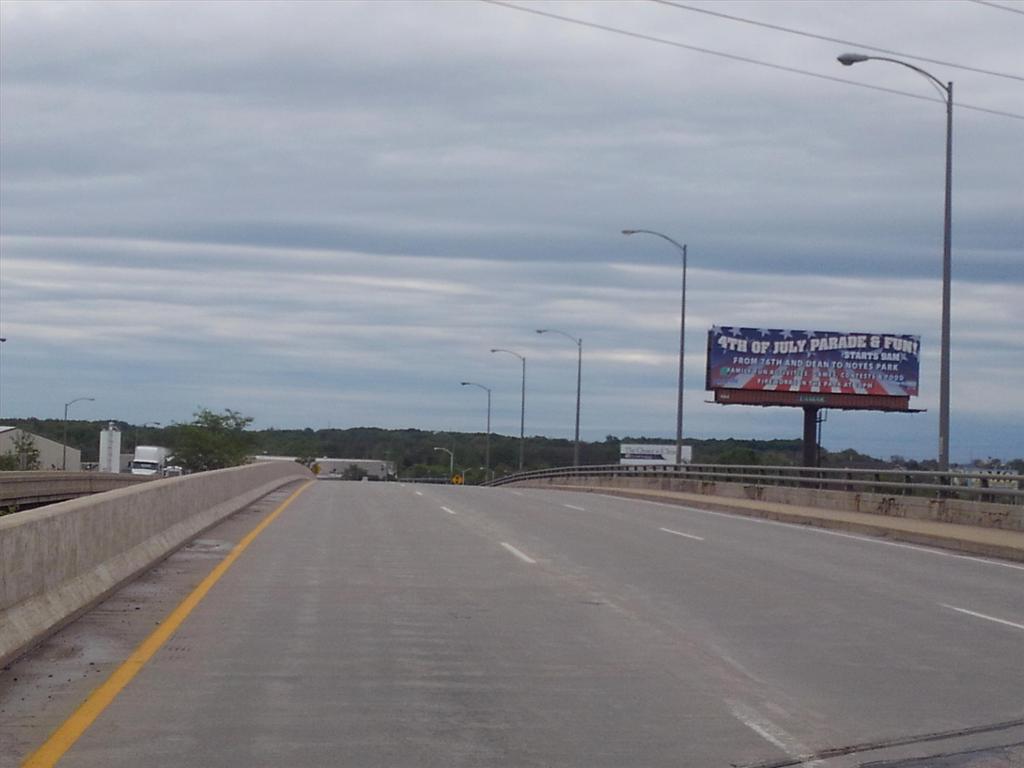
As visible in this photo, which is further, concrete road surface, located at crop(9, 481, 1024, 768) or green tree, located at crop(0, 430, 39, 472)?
green tree, located at crop(0, 430, 39, 472)

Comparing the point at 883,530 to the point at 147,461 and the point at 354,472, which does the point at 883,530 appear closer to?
the point at 147,461

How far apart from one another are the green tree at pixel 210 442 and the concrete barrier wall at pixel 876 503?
95.6 meters

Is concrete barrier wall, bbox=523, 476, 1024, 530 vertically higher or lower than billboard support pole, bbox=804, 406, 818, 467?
lower

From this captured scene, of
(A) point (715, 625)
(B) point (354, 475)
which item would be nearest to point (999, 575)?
(A) point (715, 625)

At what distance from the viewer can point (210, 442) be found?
463ft

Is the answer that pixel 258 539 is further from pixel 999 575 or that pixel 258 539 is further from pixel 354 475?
pixel 354 475

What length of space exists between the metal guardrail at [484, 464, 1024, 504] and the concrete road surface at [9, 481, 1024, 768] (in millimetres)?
6368

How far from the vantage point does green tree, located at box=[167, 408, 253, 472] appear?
451 feet

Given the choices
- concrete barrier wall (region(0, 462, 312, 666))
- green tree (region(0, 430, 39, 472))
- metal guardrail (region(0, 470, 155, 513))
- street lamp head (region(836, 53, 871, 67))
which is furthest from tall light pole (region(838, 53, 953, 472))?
green tree (region(0, 430, 39, 472))

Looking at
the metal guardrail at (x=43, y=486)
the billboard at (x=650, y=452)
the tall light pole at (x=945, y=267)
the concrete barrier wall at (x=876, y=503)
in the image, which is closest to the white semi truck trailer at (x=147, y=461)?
the metal guardrail at (x=43, y=486)

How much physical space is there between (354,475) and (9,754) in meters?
136

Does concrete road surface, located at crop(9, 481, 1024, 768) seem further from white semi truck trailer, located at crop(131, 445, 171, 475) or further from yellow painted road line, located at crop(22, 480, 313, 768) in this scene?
white semi truck trailer, located at crop(131, 445, 171, 475)

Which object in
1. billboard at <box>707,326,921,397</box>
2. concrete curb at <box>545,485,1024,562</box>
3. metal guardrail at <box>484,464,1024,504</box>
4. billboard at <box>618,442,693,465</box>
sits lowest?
concrete curb at <box>545,485,1024,562</box>

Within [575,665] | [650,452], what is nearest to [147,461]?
[650,452]
